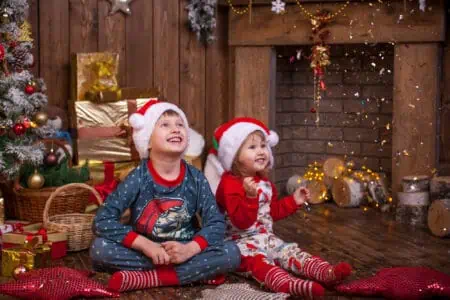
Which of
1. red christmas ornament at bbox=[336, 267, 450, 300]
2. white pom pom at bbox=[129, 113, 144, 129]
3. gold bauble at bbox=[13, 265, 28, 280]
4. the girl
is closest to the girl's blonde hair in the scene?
the girl

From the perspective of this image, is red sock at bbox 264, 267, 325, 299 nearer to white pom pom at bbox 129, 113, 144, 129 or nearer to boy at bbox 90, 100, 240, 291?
boy at bbox 90, 100, 240, 291

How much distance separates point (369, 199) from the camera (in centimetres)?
483

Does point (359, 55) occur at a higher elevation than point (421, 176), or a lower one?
higher

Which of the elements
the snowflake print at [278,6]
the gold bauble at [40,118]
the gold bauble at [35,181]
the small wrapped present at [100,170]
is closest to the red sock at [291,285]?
the gold bauble at [35,181]

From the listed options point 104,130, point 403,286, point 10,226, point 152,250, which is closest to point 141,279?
point 152,250

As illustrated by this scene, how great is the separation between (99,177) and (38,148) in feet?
2.11

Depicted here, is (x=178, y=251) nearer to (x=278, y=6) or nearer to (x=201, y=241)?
(x=201, y=241)

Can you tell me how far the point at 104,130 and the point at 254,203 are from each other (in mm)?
1761

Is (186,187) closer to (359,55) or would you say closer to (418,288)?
(418,288)

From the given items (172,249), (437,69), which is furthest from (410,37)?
(172,249)

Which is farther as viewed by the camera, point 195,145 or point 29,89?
point 195,145

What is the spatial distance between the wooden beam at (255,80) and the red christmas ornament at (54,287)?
2.41 m

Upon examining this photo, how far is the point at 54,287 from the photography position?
2.79 m

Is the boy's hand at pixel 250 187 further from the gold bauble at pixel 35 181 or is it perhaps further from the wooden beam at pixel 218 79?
the wooden beam at pixel 218 79
